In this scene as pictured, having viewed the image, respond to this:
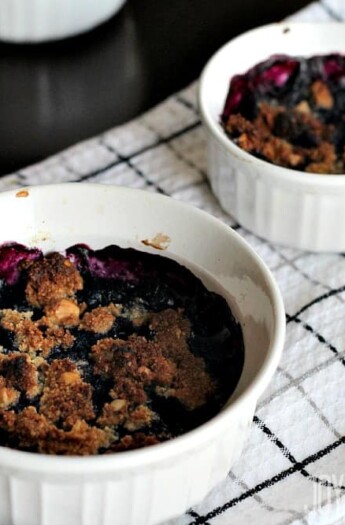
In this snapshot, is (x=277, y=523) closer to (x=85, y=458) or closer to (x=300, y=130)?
(x=85, y=458)

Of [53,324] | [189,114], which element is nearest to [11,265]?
[53,324]

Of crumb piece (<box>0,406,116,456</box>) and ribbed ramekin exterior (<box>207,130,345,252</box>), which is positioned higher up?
crumb piece (<box>0,406,116,456</box>)

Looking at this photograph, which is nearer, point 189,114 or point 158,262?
point 158,262

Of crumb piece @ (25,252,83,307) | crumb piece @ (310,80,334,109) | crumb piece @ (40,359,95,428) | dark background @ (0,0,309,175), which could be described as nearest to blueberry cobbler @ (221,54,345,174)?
crumb piece @ (310,80,334,109)

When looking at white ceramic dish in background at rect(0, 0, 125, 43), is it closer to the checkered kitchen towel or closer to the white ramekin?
the checkered kitchen towel

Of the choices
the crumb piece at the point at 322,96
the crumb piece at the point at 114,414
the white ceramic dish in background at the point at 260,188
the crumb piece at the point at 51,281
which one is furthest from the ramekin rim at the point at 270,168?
the crumb piece at the point at 114,414

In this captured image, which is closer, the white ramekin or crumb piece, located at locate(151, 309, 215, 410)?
the white ramekin

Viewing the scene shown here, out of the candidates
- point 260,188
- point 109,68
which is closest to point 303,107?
point 260,188
